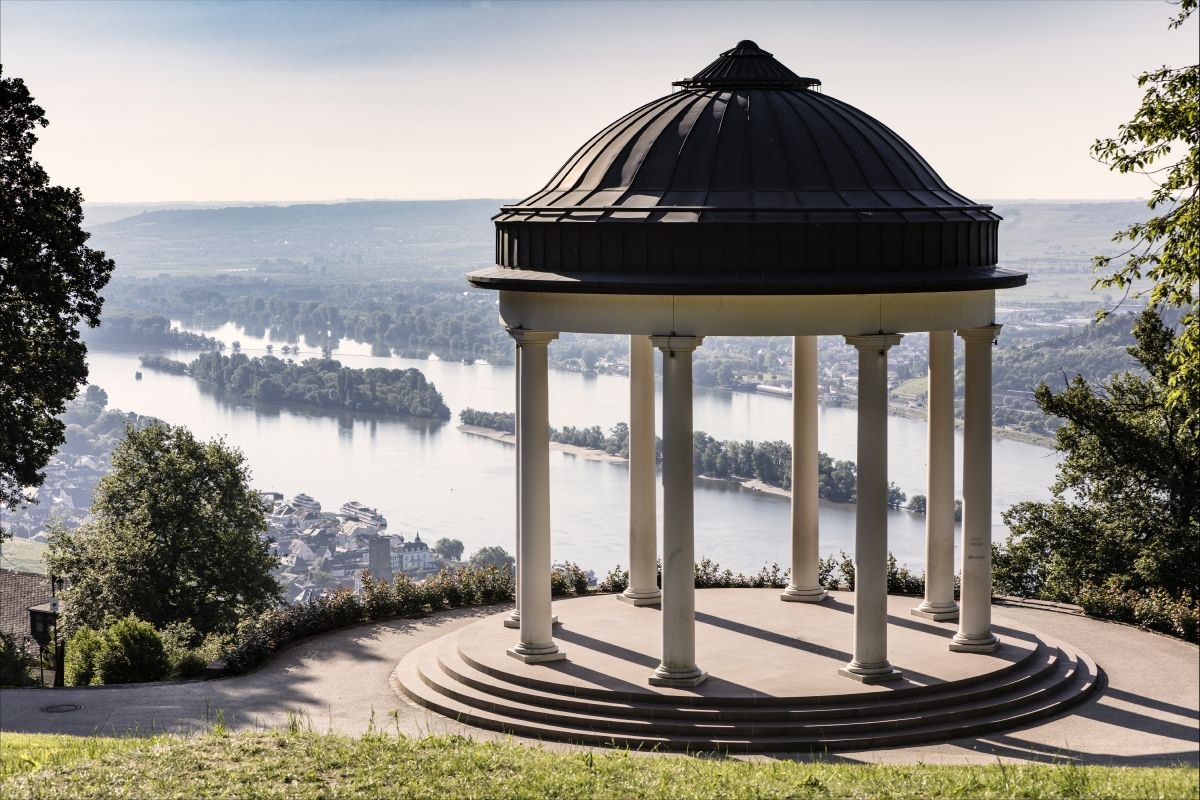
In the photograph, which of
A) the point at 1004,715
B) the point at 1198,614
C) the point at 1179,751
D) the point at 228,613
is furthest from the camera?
the point at 228,613

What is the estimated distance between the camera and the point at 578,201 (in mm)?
24500

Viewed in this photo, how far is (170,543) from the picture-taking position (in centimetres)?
4644

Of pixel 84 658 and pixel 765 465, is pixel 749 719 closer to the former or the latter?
pixel 84 658

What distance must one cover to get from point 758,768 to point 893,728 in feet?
12.9

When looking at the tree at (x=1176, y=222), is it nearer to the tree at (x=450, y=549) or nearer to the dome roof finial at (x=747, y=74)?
the dome roof finial at (x=747, y=74)

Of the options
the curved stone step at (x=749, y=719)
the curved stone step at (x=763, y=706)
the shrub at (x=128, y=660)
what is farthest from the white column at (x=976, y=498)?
the shrub at (x=128, y=660)

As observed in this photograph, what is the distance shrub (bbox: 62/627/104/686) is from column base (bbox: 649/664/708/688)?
45.9 ft

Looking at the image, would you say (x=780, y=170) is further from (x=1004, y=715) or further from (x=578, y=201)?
(x=1004, y=715)

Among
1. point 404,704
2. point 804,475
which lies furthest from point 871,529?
point 404,704

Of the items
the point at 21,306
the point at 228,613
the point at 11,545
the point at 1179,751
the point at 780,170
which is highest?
the point at 780,170

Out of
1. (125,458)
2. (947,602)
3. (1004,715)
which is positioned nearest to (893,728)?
(1004,715)

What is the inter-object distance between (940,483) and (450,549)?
70.2 meters

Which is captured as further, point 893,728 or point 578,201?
point 578,201

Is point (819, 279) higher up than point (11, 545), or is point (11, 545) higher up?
point (819, 279)
